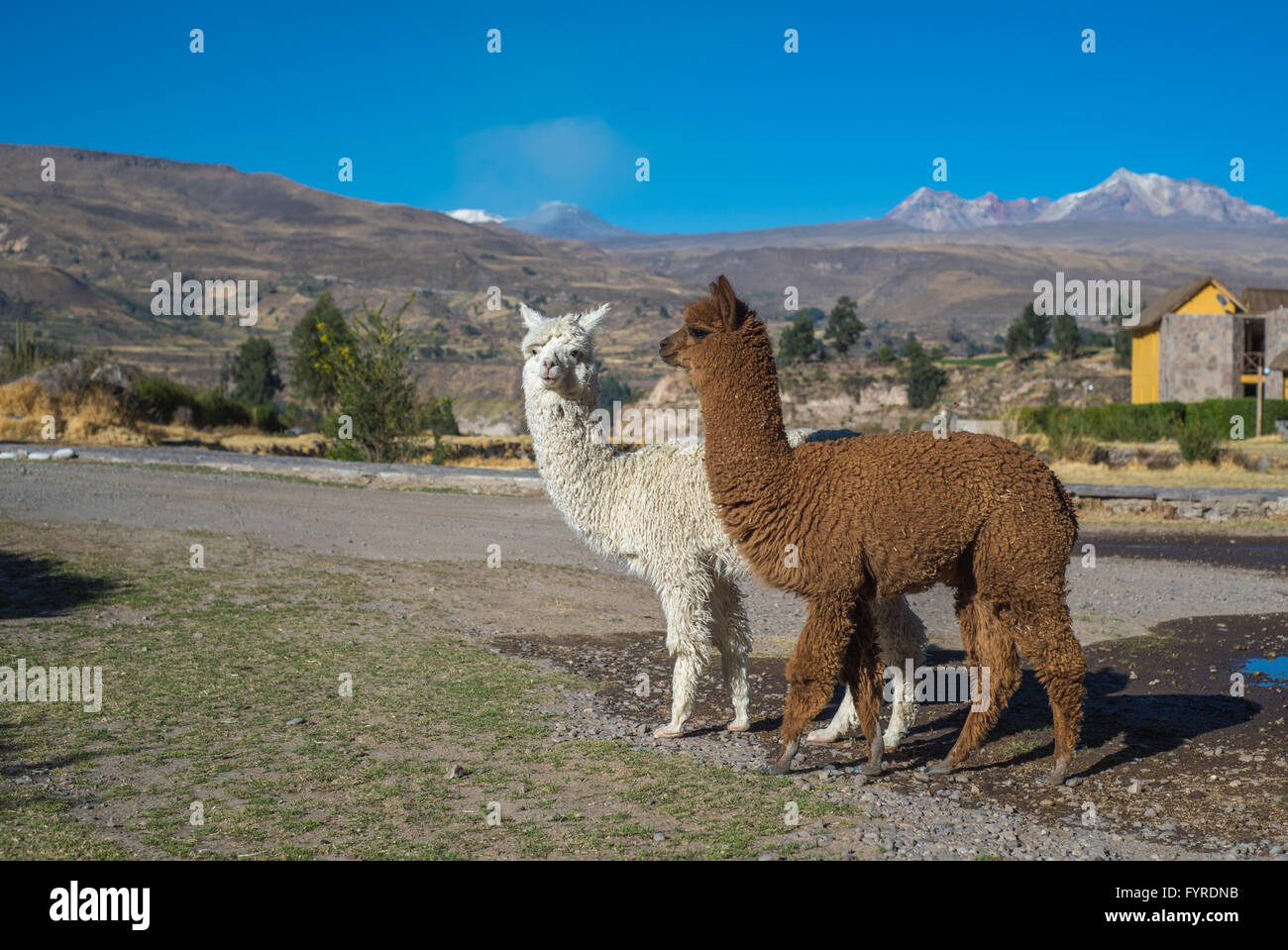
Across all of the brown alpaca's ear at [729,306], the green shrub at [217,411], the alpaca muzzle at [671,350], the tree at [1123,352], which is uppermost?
the tree at [1123,352]

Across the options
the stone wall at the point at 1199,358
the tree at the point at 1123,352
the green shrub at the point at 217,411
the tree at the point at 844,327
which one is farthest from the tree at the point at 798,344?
the green shrub at the point at 217,411

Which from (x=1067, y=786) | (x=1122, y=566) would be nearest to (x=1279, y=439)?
(x=1122, y=566)

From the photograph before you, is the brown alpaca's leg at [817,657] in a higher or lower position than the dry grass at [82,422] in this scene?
lower

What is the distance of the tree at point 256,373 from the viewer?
190 ft

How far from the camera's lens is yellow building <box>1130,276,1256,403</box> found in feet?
165

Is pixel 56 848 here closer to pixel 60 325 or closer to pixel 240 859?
pixel 240 859

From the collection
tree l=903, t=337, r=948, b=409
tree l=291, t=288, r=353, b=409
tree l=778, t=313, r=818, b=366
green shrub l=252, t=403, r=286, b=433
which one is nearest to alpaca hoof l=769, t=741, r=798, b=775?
green shrub l=252, t=403, r=286, b=433

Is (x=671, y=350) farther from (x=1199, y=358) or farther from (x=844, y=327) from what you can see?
(x=844, y=327)

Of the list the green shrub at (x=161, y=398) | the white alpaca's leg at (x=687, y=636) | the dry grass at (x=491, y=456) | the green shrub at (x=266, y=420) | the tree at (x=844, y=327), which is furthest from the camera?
the tree at (x=844, y=327)

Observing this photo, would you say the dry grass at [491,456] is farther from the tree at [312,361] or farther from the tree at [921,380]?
the tree at [921,380]

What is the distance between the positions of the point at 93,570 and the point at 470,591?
387cm

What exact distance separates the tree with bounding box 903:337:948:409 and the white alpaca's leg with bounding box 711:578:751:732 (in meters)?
54.7

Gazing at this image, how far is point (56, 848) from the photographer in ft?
14.3

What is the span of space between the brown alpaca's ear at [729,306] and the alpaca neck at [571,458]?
1.61 metres
